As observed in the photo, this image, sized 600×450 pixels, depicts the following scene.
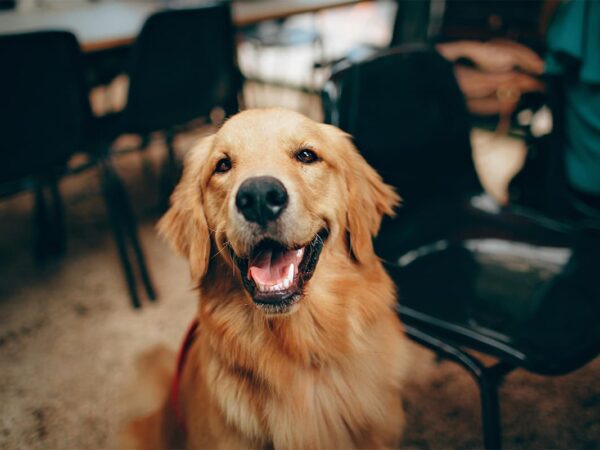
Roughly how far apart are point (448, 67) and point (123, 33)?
1.93 meters

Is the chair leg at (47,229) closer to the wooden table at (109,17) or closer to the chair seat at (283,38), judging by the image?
the wooden table at (109,17)

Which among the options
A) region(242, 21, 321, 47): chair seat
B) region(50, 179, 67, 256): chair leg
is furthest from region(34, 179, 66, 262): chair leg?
region(242, 21, 321, 47): chair seat

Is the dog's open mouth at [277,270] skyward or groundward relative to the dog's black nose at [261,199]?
groundward

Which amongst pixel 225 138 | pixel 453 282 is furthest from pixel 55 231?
pixel 453 282

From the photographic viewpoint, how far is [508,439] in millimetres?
1623

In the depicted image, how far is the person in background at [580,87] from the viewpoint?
191 cm

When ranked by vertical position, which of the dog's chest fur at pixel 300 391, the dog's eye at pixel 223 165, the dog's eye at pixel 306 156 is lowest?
the dog's chest fur at pixel 300 391

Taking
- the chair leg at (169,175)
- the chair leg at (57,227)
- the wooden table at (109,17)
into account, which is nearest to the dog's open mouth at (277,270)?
the wooden table at (109,17)

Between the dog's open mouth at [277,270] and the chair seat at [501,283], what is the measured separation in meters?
0.42

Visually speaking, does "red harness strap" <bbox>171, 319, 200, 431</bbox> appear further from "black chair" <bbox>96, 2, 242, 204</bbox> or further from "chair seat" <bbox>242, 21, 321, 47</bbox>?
"chair seat" <bbox>242, 21, 321, 47</bbox>

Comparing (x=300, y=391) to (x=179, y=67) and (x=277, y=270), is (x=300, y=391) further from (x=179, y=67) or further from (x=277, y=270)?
(x=179, y=67)

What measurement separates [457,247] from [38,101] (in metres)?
1.89

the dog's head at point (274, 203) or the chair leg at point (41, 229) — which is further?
the chair leg at point (41, 229)

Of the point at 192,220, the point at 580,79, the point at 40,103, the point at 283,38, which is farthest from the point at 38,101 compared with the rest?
the point at 283,38
